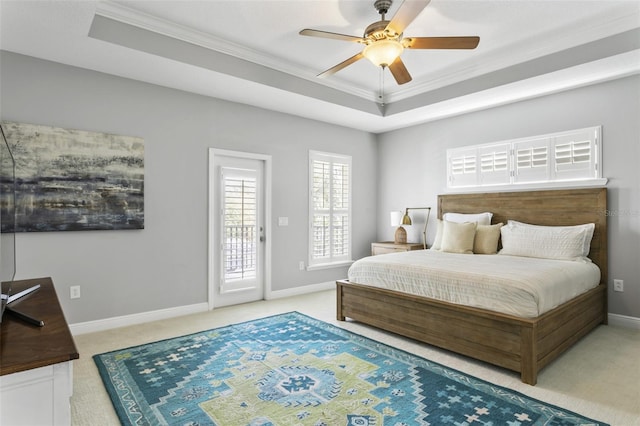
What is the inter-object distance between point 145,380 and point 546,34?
179 inches

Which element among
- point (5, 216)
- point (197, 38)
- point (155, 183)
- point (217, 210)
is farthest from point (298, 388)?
point (197, 38)

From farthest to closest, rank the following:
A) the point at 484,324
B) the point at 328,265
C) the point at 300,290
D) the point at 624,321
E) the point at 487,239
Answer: the point at 328,265 < the point at 300,290 < the point at 487,239 < the point at 624,321 < the point at 484,324

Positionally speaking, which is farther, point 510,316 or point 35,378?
point 510,316

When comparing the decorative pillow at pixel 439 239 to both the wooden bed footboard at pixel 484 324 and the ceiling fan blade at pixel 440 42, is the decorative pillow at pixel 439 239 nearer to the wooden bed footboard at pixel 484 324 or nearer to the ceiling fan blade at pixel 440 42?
the wooden bed footboard at pixel 484 324

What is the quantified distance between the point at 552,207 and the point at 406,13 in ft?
Answer: 10.2

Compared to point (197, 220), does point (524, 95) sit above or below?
above

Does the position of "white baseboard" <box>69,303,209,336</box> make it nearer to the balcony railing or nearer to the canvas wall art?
the balcony railing

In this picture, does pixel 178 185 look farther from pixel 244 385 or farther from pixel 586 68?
pixel 586 68

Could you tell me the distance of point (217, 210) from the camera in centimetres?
448

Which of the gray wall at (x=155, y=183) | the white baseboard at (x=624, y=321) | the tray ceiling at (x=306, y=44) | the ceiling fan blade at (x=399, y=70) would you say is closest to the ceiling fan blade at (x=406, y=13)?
the ceiling fan blade at (x=399, y=70)

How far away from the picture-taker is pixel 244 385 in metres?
2.53

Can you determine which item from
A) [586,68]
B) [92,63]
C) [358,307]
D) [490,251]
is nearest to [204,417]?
[358,307]

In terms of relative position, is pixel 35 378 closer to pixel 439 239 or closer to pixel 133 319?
pixel 133 319

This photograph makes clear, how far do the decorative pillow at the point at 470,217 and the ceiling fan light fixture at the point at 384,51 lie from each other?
8.99 feet
